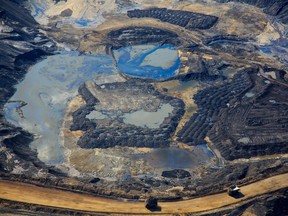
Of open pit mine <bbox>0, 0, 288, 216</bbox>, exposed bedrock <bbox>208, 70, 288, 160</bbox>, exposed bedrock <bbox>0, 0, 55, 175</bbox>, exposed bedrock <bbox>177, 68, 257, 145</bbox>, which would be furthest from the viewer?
exposed bedrock <bbox>177, 68, 257, 145</bbox>

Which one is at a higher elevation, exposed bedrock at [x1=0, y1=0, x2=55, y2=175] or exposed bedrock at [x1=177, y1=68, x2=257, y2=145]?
exposed bedrock at [x1=177, y1=68, x2=257, y2=145]

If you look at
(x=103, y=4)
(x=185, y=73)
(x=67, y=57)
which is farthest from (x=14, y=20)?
(x=185, y=73)

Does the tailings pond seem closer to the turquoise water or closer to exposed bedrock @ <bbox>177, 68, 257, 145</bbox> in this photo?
the turquoise water

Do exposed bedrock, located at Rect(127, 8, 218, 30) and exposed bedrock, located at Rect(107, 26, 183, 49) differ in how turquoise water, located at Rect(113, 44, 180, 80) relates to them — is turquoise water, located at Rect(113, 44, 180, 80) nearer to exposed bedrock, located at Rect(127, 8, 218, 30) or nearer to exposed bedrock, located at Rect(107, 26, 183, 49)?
exposed bedrock, located at Rect(107, 26, 183, 49)

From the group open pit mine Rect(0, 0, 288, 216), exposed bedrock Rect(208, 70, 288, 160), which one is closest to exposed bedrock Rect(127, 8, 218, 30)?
open pit mine Rect(0, 0, 288, 216)

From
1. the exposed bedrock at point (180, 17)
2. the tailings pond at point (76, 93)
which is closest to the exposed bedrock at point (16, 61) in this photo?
the tailings pond at point (76, 93)

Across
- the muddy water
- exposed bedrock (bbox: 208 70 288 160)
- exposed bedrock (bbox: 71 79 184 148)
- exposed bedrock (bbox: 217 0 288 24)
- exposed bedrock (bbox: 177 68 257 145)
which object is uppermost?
exposed bedrock (bbox: 217 0 288 24)

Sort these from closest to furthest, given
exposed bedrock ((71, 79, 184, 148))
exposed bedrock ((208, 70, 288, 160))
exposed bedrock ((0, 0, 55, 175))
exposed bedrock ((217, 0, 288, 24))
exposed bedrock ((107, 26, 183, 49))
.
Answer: exposed bedrock ((0, 0, 55, 175)), exposed bedrock ((208, 70, 288, 160)), exposed bedrock ((71, 79, 184, 148)), exposed bedrock ((107, 26, 183, 49)), exposed bedrock ((217, 0, 288, 24))

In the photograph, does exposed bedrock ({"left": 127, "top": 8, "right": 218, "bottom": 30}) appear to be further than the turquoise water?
Yes
